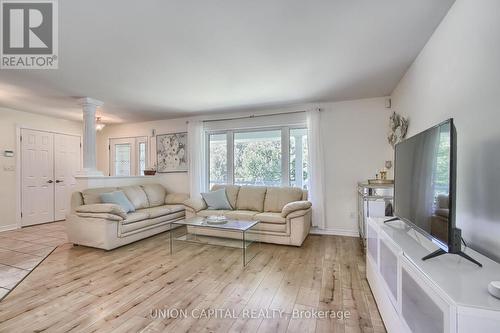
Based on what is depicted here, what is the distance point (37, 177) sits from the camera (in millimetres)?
5012

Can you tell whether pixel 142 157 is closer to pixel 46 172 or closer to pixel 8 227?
pixel 46 172

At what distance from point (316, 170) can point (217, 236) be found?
2013mm

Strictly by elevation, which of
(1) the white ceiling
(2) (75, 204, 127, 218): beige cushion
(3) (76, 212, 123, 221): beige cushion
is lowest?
(3) (76, 212, 123, 221): beige cushion

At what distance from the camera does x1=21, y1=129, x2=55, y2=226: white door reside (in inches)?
189

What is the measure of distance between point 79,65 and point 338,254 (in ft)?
12.8

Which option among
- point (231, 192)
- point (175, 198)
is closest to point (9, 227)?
point (175, 198)

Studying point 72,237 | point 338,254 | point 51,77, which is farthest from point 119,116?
point 338,254

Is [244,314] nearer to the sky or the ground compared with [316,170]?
nearer to the ground

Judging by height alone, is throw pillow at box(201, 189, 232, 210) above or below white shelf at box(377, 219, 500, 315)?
below

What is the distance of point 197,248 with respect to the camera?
350 centimetres

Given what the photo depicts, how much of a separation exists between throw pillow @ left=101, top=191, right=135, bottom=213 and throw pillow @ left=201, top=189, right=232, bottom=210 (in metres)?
1.27

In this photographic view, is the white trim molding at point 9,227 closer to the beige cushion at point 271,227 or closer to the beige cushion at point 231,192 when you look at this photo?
the beige cushion at point 231,192

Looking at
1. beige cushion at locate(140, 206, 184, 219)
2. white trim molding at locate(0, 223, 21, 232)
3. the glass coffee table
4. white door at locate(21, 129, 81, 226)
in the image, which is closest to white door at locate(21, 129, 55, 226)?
white door at locate(21, 129, 81, 226)

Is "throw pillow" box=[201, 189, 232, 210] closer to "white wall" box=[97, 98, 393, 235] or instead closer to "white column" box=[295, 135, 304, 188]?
"white column" box=[295, 135, 304, 188]
